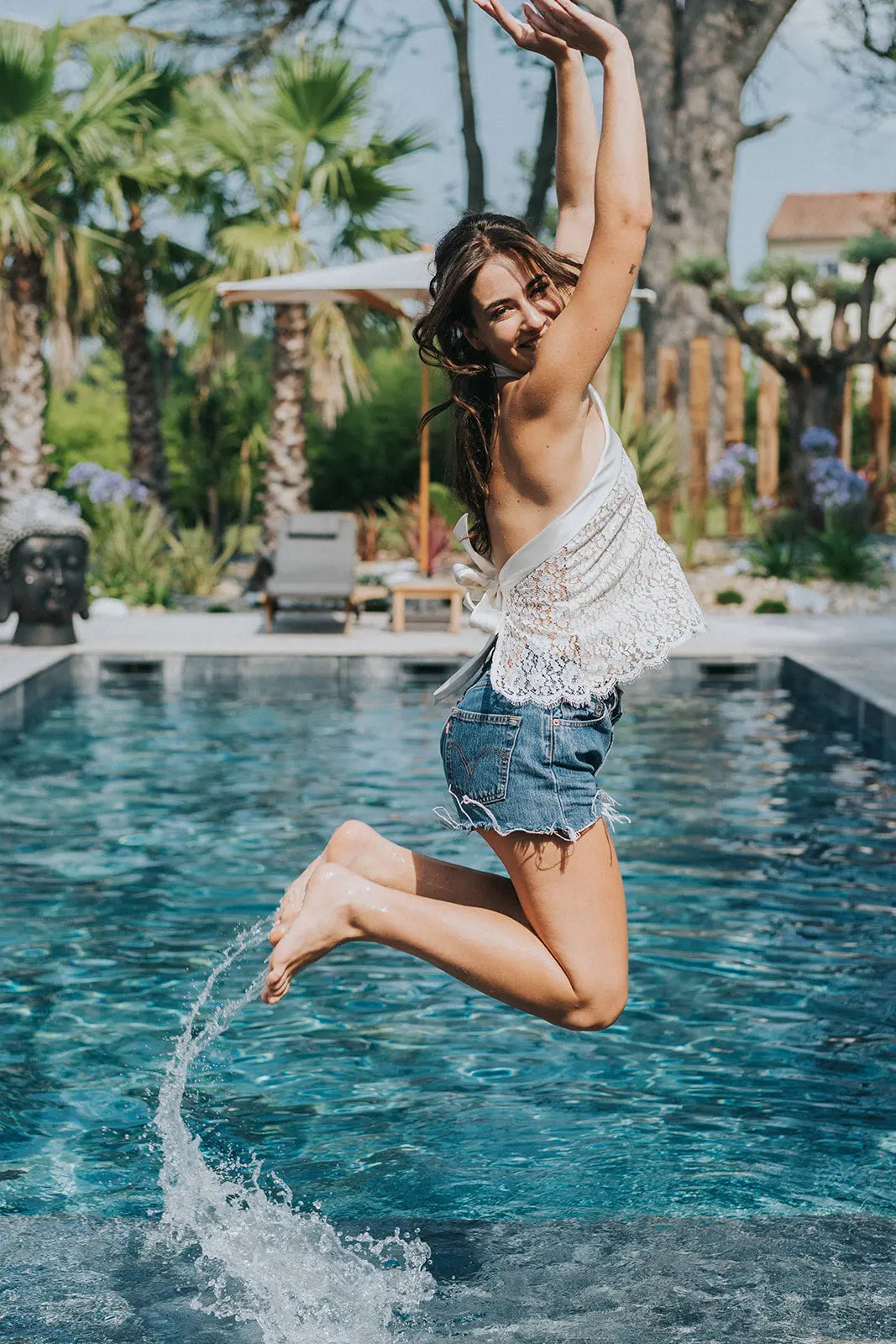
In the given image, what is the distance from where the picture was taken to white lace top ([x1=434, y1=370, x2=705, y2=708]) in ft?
8.84

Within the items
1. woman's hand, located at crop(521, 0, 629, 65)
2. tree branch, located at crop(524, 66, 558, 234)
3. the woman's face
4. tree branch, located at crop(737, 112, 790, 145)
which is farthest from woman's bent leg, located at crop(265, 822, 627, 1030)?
tree branch, located at crop(524, 66, 558, 234)

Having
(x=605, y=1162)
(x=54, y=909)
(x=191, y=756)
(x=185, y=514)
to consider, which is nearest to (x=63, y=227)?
(x=185, y=514)

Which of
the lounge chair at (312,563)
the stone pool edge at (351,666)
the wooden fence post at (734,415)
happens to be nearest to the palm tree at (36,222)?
the lounge chair at (312,563)

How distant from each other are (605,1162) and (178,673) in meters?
8.29

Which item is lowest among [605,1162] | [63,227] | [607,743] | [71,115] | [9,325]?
[605,1162]

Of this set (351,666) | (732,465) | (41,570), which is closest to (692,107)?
(732,465)

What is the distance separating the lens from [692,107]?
19.7 metres

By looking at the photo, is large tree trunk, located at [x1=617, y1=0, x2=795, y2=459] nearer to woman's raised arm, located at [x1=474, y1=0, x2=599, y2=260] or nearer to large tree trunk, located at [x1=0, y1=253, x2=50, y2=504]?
large tree trunk, located at [x1=0, y1=253, x2=50, y2=504]

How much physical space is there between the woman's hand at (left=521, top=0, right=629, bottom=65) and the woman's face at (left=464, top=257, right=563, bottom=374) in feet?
1.18

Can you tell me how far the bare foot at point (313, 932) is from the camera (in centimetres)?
277

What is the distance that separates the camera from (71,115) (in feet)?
55.1

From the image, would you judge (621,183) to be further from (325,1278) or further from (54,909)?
(54,909)

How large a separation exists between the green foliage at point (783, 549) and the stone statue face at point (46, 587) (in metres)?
7.16

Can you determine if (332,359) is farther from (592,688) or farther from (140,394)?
(592,688)
